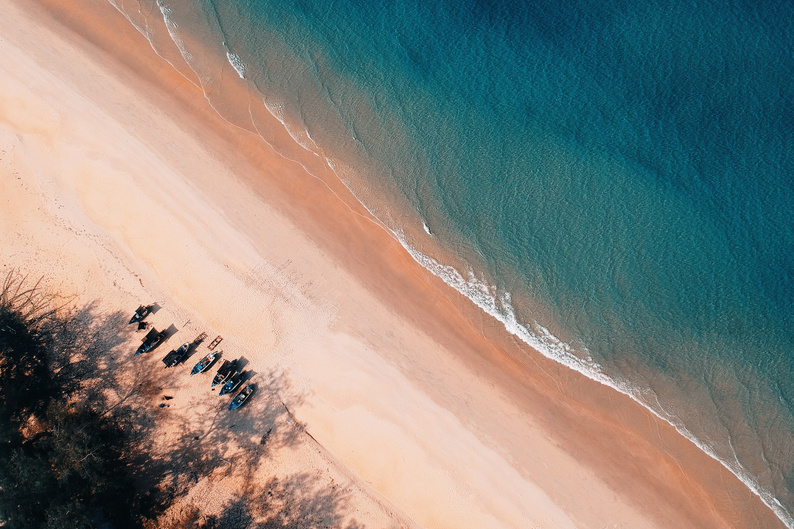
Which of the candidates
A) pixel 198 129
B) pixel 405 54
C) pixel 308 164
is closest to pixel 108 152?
pixel 198 129

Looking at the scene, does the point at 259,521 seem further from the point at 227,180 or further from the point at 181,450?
the point at 227,180

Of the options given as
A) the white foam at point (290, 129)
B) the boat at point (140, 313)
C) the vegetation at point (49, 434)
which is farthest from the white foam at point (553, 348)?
the vegetation at point (49, 434)

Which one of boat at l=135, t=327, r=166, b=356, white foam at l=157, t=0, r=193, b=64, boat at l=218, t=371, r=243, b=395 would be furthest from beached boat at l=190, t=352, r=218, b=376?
white foam at l=157, t=0, r=193, b=64

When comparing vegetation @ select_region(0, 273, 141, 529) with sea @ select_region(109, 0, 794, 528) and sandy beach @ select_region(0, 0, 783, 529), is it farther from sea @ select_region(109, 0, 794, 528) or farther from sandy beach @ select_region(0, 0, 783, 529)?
sea @ select_region(109, 0, 794, 528)

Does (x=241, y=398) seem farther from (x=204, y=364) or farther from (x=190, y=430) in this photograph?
(x=190, y=430)

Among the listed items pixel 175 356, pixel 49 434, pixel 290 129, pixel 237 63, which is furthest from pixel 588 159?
pixel 49 434
